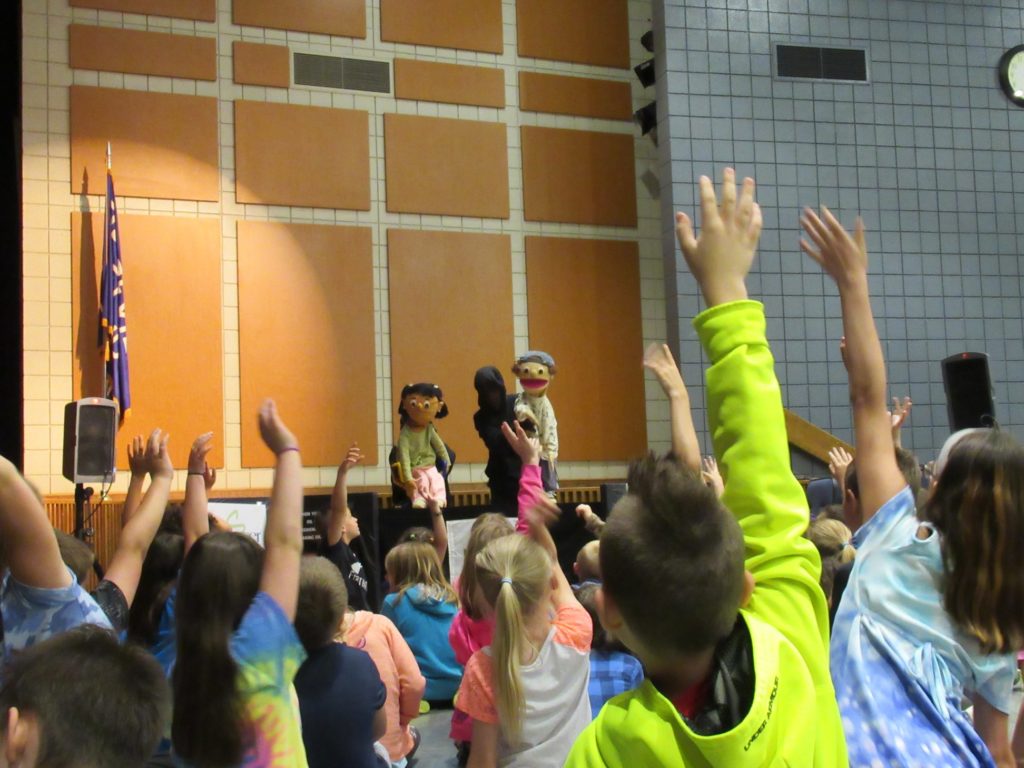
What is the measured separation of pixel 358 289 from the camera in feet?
30.5

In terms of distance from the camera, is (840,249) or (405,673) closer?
(840,249)

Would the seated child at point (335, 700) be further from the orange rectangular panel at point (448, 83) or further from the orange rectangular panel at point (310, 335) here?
the orange rectangular panel at point (448, 83)

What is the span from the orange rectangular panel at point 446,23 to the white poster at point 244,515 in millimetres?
4765

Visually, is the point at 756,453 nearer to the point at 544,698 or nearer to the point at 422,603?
the point at 544,698

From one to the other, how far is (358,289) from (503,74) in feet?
8.25

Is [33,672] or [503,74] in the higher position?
[503,74]

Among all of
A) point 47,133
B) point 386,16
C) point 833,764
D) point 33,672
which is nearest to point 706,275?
point 833,764

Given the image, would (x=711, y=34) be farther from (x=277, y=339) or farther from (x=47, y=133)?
(x=47, y=133)

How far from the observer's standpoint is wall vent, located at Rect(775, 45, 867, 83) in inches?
391

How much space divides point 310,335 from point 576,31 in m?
3.93

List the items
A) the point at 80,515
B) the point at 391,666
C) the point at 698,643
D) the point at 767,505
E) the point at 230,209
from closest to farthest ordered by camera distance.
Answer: the point at 698,643
the point at 767,505
the point at 391,666
the point at 80,515
the point at 230,209

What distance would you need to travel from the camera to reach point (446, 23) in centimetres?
982

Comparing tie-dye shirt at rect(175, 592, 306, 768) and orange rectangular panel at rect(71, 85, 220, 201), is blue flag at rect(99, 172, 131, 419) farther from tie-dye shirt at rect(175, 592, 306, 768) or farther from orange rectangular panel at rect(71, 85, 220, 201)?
tie-dye shirt at rect(175, 592, 306, 768)

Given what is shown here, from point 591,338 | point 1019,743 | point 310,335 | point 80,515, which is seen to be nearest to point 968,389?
point 591,338
